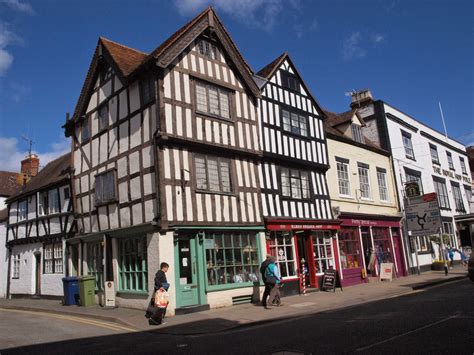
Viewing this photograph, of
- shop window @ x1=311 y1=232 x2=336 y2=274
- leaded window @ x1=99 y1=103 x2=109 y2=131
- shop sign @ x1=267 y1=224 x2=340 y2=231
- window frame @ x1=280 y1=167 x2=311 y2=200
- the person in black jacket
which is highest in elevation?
leaded window @ x1=99 y1=103 x2=109 y2=131

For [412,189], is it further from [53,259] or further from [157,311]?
[53,259]

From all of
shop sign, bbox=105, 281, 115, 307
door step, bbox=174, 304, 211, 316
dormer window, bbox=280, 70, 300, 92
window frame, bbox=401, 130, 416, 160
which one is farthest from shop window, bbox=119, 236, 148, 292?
→ window frame, bbox=401, 130, 416, 160

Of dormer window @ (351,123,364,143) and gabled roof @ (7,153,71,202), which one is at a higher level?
dormer window @ (351,123,364,143)

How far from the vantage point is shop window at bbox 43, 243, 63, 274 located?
18.4 meters

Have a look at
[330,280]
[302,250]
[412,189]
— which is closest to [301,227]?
[302,250]

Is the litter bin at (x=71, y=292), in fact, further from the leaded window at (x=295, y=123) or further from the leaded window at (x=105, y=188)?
the leaded window at (x=295, y=123)

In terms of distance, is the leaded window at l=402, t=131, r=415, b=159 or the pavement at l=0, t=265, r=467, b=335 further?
the leaded window at l=402, t=131, r=415, b=159

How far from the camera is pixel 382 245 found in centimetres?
2134

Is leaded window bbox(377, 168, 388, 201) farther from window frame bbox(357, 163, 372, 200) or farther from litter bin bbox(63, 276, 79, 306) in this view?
litter bin bbox(63, 276, 79, 306)

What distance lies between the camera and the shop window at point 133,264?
13.0 m

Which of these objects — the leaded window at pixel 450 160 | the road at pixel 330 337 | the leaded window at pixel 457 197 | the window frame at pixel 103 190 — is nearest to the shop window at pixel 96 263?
the window frame at pixel 103 190

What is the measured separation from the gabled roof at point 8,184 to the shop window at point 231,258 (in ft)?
70.6

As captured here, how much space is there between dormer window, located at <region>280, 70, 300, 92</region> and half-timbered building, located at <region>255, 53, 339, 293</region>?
45 millimetres

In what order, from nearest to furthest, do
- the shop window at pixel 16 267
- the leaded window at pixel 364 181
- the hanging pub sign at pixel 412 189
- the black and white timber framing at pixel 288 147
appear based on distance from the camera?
the black and white timber framing at pixel 288 147, the leaded window at pixel 364 181, the shop window at pixel 16 267, the hanging pub sign at pixel 412 189
